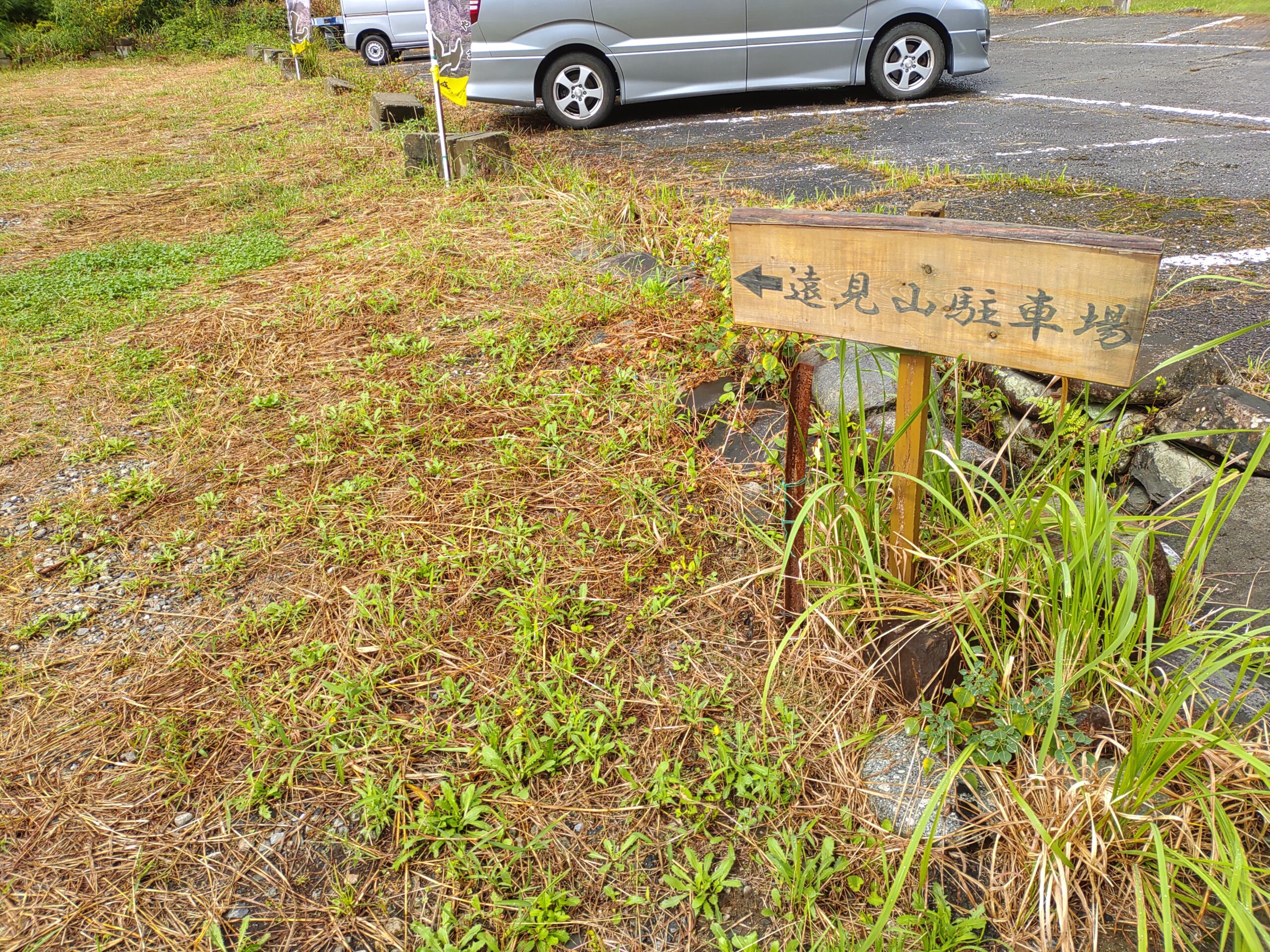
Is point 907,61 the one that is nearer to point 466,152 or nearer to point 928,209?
point 466,152

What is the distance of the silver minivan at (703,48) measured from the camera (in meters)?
6.40

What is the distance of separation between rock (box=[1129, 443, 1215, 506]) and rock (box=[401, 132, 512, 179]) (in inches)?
170

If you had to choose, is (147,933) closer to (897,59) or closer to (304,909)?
(304,909)

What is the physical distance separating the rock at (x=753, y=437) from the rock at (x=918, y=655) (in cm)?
79

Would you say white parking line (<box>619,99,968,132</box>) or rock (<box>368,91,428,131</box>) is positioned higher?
rock (<box>368,91,428,131</box>)

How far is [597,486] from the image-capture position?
2617mm

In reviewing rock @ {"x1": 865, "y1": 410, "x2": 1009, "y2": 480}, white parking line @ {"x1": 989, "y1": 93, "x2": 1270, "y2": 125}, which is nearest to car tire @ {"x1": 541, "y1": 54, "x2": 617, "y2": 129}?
white parking line @ {"x1": 989, "y1": 93, "x2": 1270, "y2": 125}

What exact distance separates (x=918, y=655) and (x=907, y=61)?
21.2 ft

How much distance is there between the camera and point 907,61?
22.2 feet

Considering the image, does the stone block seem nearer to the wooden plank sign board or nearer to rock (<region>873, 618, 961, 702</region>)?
the wooden plank sign board

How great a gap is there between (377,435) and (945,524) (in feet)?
6.34

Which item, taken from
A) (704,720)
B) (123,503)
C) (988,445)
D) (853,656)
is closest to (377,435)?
(123,503)

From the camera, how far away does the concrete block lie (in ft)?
23.5

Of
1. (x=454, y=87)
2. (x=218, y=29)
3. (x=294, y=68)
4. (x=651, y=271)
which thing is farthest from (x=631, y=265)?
(x=218, y=29)
